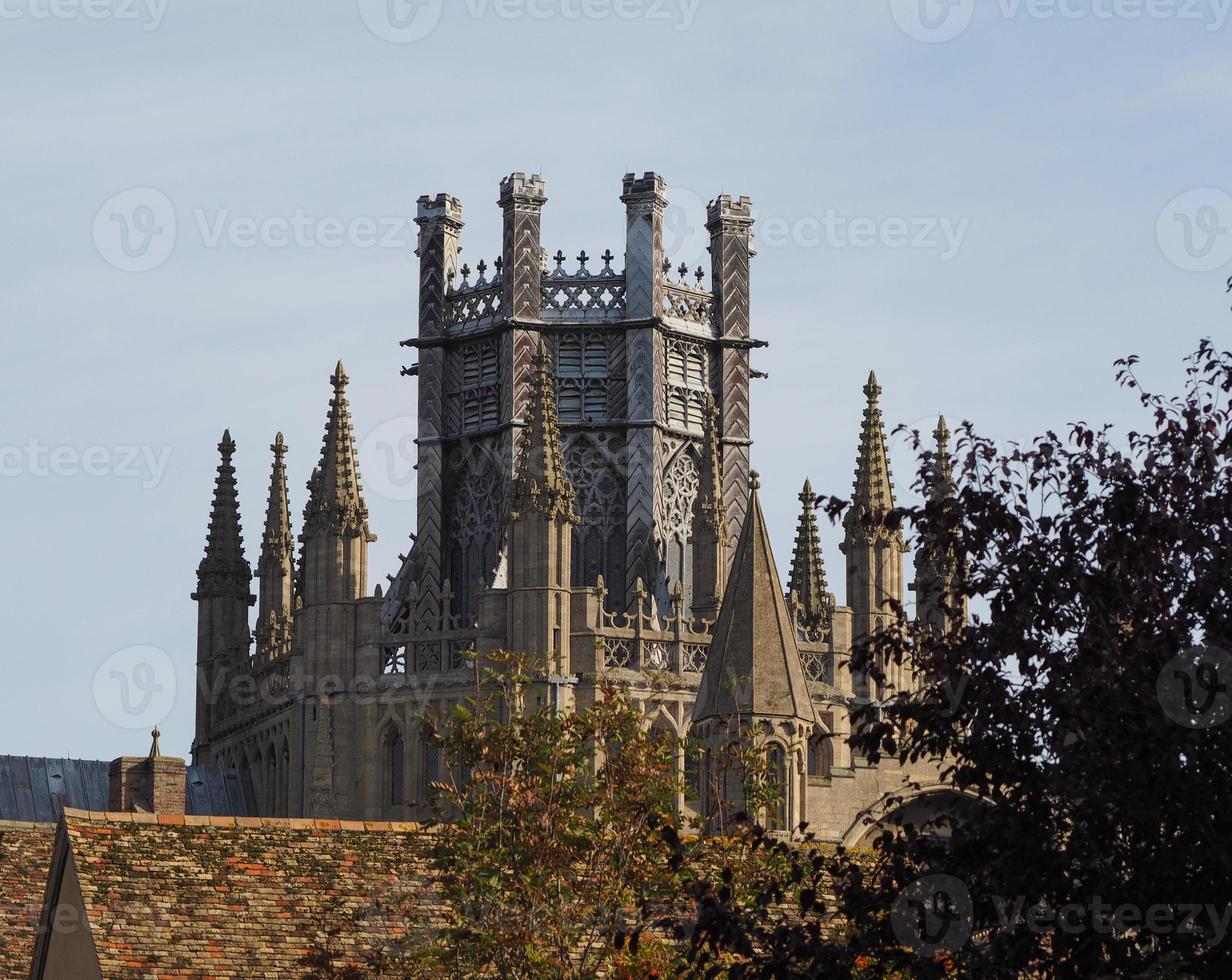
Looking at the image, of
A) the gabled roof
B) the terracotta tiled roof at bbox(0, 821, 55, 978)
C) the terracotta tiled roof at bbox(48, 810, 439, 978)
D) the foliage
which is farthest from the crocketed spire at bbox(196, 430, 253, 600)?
the foliage

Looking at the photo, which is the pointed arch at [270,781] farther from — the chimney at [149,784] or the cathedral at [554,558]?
the chimney at [149,784]

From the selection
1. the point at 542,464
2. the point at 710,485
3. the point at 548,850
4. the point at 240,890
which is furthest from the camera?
the point at 710,485

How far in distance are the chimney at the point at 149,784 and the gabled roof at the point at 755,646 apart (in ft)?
36.7

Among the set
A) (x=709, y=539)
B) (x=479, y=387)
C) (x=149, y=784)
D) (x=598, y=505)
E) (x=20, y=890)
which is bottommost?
(x=20, y=890)

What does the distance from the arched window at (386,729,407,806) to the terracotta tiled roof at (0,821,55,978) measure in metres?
22.4

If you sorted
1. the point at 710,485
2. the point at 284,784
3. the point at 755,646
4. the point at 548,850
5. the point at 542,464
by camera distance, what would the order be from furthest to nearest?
1. the point at 710,485
2. the point at 284,784
3. the point at 542,464
4. the point at 755,646
5. the point at 548,850

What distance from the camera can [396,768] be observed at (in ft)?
248

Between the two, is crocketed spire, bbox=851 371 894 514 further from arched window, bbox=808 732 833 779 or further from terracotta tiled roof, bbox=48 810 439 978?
terracotta tiled roof, bbox=48 810 439 978

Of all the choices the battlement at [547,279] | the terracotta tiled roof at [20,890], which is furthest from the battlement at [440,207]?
the terracotta tiled roof at [20,890]

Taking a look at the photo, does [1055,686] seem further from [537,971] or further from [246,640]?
[246,640]

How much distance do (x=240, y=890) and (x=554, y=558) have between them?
33.4 m

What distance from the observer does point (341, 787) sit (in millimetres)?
74938

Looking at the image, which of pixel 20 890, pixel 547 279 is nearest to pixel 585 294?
pixel 547 279

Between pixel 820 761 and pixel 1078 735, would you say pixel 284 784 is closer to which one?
pixel 820 761
